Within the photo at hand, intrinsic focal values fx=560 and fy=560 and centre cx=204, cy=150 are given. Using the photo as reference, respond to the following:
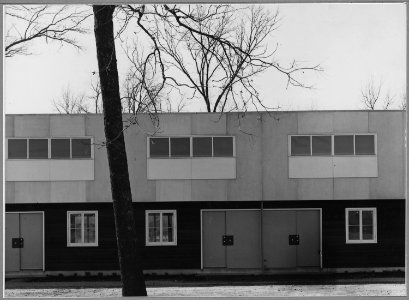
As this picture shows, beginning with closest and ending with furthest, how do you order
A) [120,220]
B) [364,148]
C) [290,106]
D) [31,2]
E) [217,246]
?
[31,2]
[120,220]
[290,106]
[364,148]
[217,246]

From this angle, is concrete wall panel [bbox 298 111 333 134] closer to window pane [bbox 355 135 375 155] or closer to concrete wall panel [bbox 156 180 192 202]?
window pane [bbox 355 135 375 155]

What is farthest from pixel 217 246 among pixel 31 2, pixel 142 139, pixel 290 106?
pixel 31 2

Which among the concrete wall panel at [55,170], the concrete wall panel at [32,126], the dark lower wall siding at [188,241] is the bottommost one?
the dark lower wall siding at [188,241]

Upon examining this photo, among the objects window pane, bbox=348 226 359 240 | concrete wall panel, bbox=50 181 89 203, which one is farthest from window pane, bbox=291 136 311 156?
concrete wall panel, bbox=50 181 89 203

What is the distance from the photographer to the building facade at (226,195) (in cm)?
862

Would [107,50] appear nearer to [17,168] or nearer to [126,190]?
[126,190]

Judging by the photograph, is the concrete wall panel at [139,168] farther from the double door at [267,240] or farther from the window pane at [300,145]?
the window pane at [300,145]

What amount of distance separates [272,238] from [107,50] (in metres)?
3.99

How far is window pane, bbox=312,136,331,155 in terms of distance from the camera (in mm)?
8445

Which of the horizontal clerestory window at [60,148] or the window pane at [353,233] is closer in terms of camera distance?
the horizontal clerestory window at [60,148]

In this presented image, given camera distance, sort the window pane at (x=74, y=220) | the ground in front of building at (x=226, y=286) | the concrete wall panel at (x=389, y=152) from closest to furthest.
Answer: the ground in front of building at (x=226, y=286) < the concrete wall panel at (x=389, y=152) < the window pane at (x=74, y=220)

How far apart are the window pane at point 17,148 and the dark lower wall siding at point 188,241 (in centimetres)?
105

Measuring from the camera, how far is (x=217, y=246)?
9.27 m

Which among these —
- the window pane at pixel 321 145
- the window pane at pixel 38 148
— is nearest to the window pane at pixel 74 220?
the window pane at pixel 38 148
